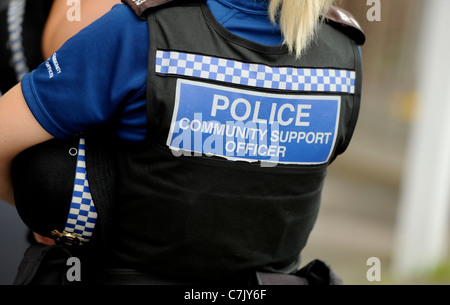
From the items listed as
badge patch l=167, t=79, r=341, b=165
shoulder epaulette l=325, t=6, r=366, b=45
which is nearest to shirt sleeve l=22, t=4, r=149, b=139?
badge patch l=167, t=79, r=341, b=165

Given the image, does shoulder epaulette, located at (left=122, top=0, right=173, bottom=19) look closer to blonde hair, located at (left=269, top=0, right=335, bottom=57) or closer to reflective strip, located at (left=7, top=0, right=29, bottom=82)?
blonde hair, located at (left=269, top=0, right=335, bottom=57)

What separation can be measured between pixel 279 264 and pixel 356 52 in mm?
510

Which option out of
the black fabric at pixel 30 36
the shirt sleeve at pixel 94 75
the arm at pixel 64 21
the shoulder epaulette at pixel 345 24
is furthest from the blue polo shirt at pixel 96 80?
the shoulder epaulette at pixel 345 24

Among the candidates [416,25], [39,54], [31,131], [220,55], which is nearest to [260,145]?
[220,55]

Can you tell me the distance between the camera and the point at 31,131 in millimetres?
1146

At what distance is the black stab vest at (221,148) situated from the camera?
1.14m

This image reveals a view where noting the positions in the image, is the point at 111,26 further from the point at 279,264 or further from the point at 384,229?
the point at 384,229

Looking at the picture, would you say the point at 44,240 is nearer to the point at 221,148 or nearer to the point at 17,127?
the point at 17,127

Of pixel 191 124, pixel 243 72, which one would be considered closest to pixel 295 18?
pixel 243 72

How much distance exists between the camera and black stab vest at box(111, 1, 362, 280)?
45.0 inches

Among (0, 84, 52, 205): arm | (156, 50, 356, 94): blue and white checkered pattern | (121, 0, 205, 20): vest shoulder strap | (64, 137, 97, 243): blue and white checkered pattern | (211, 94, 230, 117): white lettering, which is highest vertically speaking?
(121, 0, 205, 20): vest shoulder strap

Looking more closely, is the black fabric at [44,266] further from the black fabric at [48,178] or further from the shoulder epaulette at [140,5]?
the shoulder epaulette at [140,5]

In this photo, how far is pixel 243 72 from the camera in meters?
1.16
